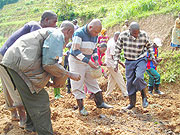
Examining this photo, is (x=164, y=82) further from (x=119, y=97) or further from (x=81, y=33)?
(x=81, y=33)

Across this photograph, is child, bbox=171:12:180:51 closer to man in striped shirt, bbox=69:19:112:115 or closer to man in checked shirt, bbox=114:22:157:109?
man in checked shirt, bbox=114:22:157:109

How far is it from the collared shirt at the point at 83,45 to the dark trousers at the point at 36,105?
4.36 ft

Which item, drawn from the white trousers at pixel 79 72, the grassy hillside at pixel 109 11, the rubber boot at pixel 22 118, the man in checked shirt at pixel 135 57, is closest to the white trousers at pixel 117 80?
the man in checked shirt at pixel 135 57

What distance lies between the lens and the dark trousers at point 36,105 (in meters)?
2.57

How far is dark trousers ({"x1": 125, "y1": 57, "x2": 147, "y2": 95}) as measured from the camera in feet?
13.1

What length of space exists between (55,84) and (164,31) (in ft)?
20.3

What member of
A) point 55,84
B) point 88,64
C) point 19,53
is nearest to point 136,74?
point 88,64

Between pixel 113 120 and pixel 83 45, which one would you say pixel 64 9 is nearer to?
pixel 83 45

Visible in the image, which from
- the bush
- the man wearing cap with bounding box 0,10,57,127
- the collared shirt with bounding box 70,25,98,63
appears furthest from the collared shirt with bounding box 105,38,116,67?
the bush

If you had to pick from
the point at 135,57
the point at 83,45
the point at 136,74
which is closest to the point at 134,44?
the point at 135,57

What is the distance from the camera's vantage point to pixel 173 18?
787 centimetres

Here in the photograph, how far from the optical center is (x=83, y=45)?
3992 mm

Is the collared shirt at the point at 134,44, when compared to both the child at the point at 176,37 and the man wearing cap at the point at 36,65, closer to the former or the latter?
the man wearing cap at the point at 36,65

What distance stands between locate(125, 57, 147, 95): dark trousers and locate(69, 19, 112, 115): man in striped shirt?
2.14ft
